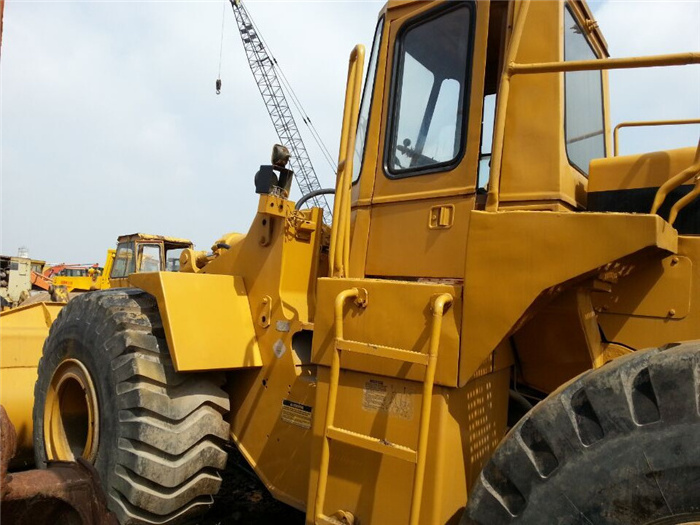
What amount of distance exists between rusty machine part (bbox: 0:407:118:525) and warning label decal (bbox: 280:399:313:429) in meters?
1.08

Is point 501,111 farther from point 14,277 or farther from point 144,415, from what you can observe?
point 14,277

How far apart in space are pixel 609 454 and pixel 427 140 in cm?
162

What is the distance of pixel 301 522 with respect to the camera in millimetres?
3629

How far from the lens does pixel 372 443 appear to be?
2105mm

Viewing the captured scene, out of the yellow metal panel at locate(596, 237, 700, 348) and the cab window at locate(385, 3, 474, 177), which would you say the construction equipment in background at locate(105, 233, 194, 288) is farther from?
the yellow metal panel at locate(596, 237, 700, 348)

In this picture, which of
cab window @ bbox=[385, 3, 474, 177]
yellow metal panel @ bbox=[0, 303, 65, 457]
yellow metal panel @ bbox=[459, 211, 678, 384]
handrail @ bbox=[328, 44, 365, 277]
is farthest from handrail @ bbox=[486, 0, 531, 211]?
yellow metal panel @ bbox=[0, 303, 65, 457]

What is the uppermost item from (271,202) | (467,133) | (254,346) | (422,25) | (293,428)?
(422,25)

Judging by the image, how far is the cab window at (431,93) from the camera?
251 centimetres

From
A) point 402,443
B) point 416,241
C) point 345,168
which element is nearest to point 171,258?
point 345,168

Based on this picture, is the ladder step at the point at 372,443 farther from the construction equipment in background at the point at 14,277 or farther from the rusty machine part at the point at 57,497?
the construction equipment in background at the point at 14,277

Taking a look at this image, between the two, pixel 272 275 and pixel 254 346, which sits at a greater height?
pixel 272 275

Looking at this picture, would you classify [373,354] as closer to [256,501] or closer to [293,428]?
[293,428]

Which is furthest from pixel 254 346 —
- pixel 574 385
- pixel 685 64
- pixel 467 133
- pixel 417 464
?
pixel 685 64

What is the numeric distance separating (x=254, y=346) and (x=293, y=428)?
547mm
